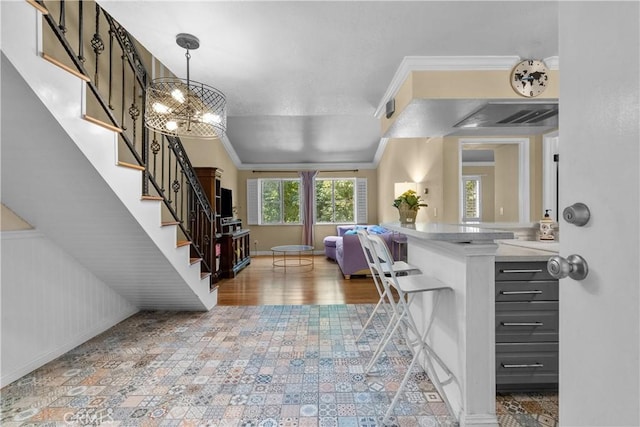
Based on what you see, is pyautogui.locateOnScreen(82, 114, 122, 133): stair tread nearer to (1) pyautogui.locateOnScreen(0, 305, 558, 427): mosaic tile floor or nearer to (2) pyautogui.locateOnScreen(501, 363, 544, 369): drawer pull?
(1) pyautogui.locateOnScreen(0, 305, 558, 427): mosaic tile floor

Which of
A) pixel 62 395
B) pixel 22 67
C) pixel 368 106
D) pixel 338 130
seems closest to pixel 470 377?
pixel 62 395

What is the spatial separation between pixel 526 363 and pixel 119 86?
4584 mm

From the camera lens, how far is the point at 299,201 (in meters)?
8.20

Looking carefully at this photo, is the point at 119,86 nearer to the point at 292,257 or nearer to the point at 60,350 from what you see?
the point at 60,350

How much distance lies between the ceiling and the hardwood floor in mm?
2159

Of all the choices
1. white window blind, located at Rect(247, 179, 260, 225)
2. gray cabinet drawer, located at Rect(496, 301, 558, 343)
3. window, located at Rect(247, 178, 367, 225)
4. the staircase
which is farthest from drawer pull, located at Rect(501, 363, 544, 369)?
white window blind, located at Rect(247, 179, 260, 225)

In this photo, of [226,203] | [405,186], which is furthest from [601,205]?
[226,203]

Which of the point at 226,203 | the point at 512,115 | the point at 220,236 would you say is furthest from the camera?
the point at 226,203

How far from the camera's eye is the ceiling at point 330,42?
1.96 meters

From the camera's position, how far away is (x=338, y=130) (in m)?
6.56

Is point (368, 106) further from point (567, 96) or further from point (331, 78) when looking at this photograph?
point (567, 96)

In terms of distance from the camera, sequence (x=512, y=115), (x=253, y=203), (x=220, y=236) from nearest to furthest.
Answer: (x=512, y=115) < (x=220, y=236) < (x=253, y=203)

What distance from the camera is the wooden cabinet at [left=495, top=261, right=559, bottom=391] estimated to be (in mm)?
1820

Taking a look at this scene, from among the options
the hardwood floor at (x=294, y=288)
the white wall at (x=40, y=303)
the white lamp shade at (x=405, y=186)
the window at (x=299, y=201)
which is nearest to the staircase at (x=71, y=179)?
the white wall at (x=40, y=303)
